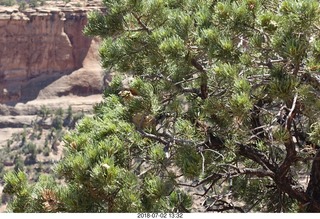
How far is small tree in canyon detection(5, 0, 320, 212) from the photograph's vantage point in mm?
2512

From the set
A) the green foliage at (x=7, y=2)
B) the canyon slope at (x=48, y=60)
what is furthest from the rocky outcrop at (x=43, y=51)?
the green foliage at (x=7, y=2)

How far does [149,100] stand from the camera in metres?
2.79

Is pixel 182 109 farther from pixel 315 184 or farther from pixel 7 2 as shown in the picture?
pixel 7 2

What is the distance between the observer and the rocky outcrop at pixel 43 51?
43.1 m

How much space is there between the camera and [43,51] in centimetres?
4422

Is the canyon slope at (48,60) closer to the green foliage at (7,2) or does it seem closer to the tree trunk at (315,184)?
the green foliage at (7,2)

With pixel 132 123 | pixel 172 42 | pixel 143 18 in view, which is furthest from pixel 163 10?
pixel 132 123

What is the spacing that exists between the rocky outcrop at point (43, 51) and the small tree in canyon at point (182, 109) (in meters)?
40.1

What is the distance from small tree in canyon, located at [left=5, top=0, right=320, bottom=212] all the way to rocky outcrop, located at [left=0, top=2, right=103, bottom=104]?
40074 millimetres

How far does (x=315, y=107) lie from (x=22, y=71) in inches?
1693

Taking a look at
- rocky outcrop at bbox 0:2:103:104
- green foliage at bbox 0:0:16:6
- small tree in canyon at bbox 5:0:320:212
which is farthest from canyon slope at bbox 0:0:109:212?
small tree in canyon at bbox 5:0:320:212

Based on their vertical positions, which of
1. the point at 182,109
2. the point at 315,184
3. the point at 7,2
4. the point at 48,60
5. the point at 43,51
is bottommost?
the point at 48,60

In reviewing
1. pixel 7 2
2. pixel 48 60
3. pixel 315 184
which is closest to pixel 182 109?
pixel 315 184

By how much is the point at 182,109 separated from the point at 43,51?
1677 inches
